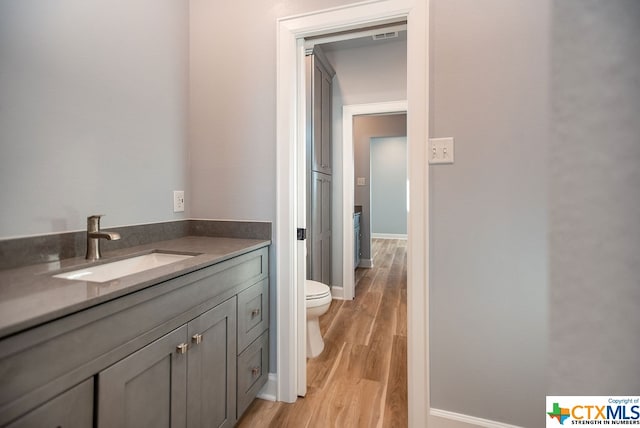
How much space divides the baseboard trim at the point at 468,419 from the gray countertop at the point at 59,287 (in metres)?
1.13

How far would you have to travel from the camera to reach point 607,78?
2.37ft

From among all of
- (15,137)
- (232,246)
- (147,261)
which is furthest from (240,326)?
(15,137)

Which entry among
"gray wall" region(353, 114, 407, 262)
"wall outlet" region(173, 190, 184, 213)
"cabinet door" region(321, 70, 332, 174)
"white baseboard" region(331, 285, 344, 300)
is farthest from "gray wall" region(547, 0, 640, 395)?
A: "gray wall" region(353, 114, 407, 262)

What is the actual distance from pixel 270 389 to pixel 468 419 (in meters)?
0.94

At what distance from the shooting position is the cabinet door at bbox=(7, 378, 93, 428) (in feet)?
1.88

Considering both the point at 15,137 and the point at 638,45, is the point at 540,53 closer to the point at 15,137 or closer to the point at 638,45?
the point at 638,45

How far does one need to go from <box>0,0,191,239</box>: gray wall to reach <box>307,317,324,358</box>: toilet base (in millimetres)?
1071

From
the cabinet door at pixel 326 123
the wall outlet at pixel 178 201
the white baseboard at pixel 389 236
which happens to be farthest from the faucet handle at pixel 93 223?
the white baseboard at pixel 389 236

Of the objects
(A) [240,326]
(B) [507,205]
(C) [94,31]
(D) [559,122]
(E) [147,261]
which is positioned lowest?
(A) [240,326]

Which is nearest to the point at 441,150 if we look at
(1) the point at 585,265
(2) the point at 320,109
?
(1) the point at 585,265

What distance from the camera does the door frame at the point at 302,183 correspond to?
1312 mm

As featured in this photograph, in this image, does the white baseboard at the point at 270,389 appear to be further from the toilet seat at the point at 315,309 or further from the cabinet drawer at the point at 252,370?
the toilet seat at the point at 315,309

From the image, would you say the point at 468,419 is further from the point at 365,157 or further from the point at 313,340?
the point at 365,157

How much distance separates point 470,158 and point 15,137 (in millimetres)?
1657
